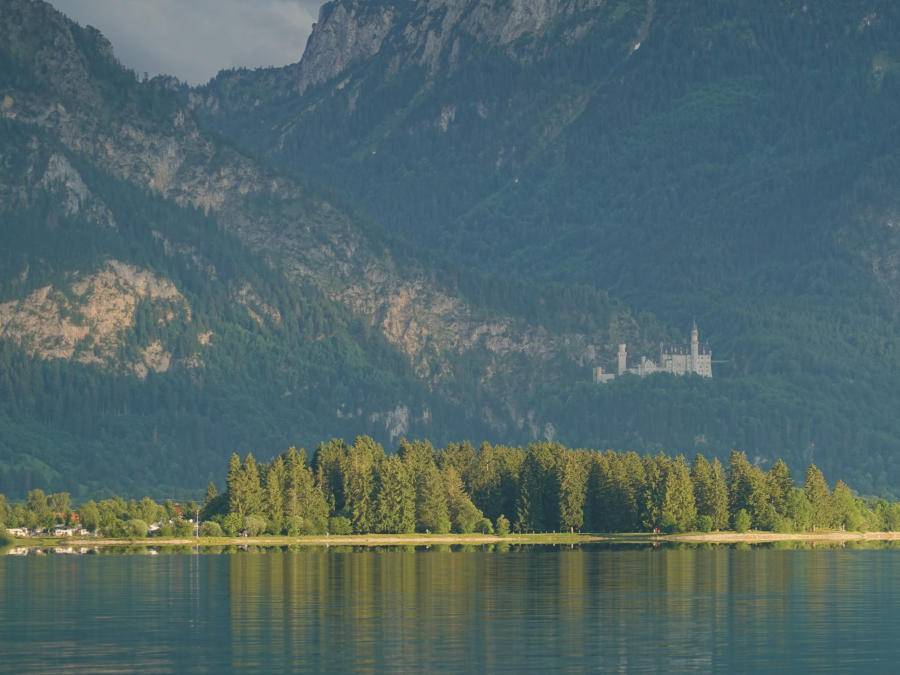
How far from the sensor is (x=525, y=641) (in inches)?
5738

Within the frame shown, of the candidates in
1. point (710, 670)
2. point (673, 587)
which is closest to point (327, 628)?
point (710, 670)

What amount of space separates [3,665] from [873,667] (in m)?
57.6

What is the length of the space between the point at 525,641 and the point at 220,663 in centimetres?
2313

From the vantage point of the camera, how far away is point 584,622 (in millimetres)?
159250

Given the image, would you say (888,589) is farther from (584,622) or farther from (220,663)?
(220,663)

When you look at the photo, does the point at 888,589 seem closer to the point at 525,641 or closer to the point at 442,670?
the point at 525,641

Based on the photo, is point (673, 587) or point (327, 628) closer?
point (327, 628)

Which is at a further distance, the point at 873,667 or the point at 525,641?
the point at 525,641

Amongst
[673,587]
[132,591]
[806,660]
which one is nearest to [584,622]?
[806,660]

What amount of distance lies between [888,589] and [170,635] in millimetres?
78947

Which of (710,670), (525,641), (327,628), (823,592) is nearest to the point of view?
(710,670)

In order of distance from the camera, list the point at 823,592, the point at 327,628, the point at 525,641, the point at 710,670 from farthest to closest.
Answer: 1. the point at 823,592
2. the point at 327,628
3. the point at 525,641
4. the point at 710,670

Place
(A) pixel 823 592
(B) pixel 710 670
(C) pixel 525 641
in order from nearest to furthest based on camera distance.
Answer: (B) pixel 710 670, (C) pixel 525 641, (A) pixel 823 592

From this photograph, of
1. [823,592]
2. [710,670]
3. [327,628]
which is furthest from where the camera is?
[823,592]
